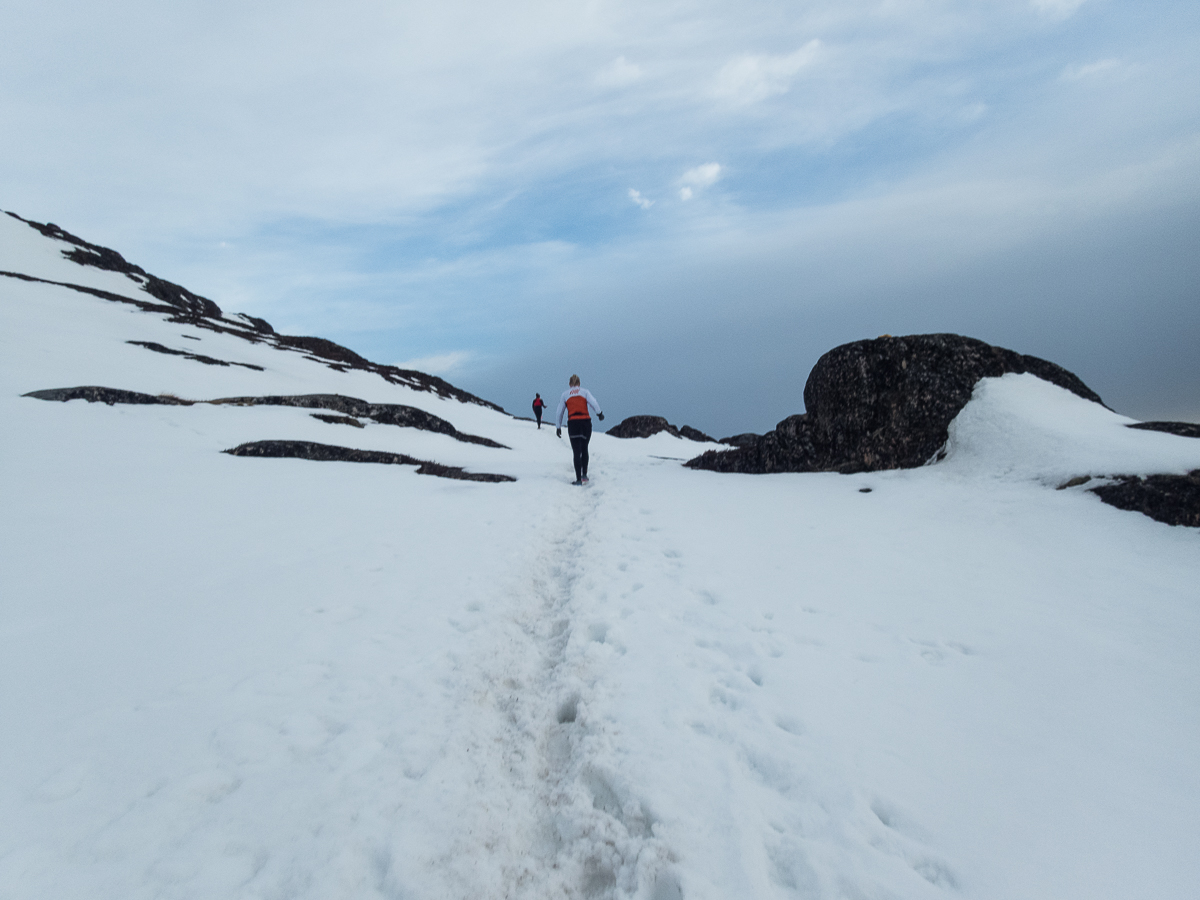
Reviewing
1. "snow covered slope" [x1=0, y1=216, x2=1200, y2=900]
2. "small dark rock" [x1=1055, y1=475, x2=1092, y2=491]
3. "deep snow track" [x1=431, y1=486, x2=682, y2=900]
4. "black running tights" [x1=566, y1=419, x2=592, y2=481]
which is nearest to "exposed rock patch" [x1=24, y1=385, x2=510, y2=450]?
"snow covered slope" [x1=0, y1=216, x2=1200, y2=900]

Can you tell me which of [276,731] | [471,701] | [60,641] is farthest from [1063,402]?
[60,641]

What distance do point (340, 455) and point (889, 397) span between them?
44.0 ft

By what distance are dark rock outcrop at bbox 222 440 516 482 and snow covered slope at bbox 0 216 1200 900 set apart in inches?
104

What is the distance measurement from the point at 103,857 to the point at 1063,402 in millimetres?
14713

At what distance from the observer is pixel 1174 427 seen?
9.09m

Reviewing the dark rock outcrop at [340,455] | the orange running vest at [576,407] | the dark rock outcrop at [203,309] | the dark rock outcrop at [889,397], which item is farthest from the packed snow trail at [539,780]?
the dark rock outcrop at [203,309]

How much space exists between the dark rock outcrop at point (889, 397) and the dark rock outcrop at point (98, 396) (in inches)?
645

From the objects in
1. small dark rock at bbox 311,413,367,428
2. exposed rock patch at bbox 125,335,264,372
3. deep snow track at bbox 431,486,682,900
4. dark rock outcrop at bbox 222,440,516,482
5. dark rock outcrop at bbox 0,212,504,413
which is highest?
dark rock outcrop at bbox 0,212,504,413

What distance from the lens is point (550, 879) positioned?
284cm

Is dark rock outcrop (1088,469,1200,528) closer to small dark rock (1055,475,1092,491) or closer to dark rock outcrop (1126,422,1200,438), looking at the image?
small dark rock (1055,475,1092,491)

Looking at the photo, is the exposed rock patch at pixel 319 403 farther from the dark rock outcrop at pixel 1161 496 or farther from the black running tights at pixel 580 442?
the dark rock outcrop at pixel 1161 496

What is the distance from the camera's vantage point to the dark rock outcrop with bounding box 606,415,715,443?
39.3 m

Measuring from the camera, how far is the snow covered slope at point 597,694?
2.75 meters

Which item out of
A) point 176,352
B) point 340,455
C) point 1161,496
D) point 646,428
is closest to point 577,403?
point 340,455
